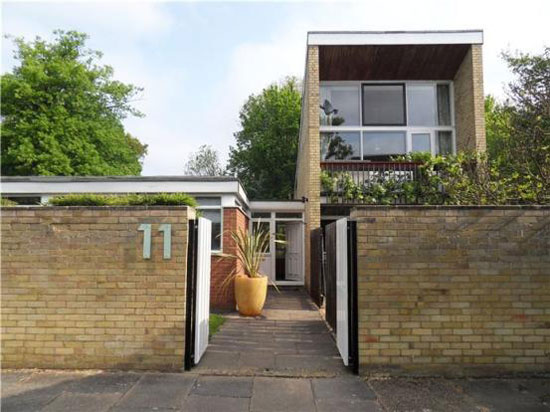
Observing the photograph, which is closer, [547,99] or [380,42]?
[547,99]

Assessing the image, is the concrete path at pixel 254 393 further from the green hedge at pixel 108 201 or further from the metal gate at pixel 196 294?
the green hedge at pixel 108 201

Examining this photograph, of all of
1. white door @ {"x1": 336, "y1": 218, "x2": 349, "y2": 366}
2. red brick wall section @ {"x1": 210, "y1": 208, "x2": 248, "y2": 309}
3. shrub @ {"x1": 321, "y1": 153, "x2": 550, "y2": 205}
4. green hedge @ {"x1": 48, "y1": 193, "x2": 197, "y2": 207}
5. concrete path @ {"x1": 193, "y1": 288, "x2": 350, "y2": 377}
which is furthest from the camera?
shrub @ {"x1": 321, "y1": 153, "x2": 550, "y2": 205}

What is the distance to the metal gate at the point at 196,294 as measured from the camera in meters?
4.38

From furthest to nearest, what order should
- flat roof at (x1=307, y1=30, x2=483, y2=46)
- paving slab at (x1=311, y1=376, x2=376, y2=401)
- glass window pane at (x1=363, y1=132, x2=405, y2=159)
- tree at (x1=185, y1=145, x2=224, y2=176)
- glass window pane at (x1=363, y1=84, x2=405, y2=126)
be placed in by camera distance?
tree at (x1=185, y1=145, x2=224, y2=176) < glass window pane at (x1=363, y1=84, x2=405, y2=126) < glass window pane at (x1=363, y1=132, x2=405, y2=159) < flat roof at (x1=307, y1=30, x2=483, y2=46) < paving slab at (x1=311, y1=376, x2=376, y2=401)

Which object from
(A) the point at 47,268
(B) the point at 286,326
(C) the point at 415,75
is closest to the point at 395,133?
(C) the point at 415,75

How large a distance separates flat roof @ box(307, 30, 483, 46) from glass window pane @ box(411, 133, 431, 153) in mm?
2822

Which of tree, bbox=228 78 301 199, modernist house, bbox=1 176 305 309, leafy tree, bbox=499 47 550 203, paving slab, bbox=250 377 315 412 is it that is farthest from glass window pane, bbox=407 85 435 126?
tree, bbox=228 78 301 199

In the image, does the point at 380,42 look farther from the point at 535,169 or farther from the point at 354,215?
the point at 354,215

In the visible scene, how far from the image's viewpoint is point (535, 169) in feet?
18.7

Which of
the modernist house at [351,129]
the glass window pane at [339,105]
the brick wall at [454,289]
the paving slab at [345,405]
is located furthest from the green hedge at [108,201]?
the glass window pane at [339,105]

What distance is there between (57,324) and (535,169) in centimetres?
697

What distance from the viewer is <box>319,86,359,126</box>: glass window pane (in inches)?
483

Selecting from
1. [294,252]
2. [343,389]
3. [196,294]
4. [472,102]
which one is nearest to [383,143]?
[472,102]

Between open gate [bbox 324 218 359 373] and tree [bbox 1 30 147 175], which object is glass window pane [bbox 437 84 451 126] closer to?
open gate [bbox 324 218 359 373]
